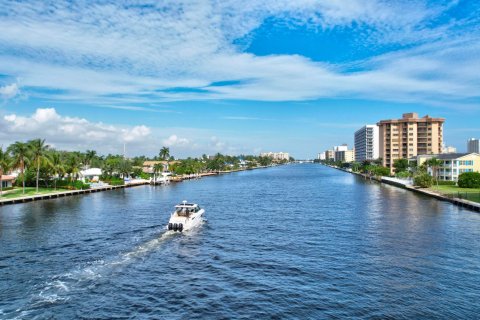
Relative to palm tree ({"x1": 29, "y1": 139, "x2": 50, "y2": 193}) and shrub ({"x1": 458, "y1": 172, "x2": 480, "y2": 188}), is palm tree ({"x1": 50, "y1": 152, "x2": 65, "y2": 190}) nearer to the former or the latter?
palm tree ({"x1": 29, "y1": 139, "x2": 50, "y2": 193})

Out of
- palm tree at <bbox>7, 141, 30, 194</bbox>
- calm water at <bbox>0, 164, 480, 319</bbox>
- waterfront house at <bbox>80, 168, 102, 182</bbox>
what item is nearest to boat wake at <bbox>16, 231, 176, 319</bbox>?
calm water at <bbox>0, 164, 480, 319</bbox>

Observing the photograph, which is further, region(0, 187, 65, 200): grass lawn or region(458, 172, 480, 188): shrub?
region(458, 172, 480, 188): shrub

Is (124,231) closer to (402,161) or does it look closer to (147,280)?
(147,280)

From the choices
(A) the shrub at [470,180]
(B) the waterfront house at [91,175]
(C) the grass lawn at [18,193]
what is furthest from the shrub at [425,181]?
(B) the waterfront house at [91,175]

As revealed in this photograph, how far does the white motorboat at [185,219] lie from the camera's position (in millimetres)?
53281

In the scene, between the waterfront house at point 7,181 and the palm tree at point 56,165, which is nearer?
the waterfront house at point 7,181

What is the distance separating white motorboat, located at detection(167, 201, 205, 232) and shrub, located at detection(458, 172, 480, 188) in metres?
89.4

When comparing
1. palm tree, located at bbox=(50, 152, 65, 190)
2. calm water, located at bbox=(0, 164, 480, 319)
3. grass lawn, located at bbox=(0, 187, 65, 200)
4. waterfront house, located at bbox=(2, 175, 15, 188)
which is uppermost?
palm tree, located at bbox=(50, 152, 65, 190)

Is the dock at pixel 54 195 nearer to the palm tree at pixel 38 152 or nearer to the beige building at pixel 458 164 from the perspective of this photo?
the palm tree at pixel 38 152

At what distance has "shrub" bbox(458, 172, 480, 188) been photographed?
110 metres

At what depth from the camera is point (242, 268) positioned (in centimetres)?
3672

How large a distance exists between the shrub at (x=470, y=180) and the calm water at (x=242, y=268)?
5603 cm

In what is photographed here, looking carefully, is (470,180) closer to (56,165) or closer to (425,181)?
(425,181)

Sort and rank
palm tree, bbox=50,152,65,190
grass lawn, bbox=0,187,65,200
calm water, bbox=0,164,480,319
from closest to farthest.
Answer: calm water, bbox=0,164,480,319
grass lawn, bbox=0,187,65,200
palm tree, bbox=50,152,65,190
